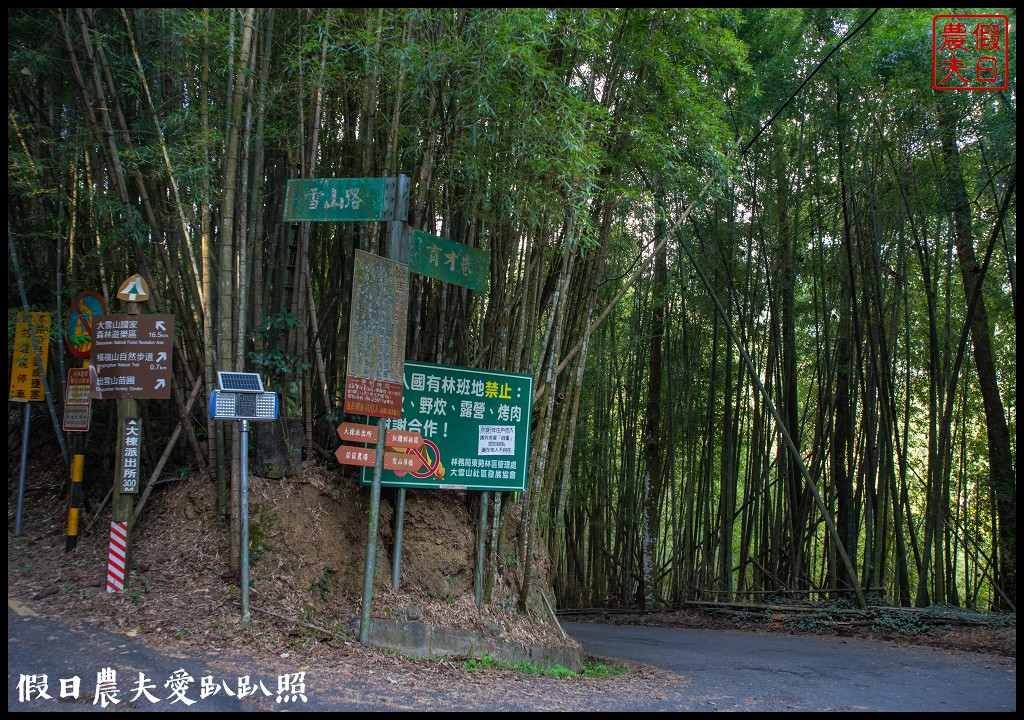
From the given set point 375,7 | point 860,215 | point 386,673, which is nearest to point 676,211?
point 860,215

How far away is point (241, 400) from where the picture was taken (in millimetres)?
4555

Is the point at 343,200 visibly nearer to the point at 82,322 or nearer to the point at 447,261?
the point at 447,261

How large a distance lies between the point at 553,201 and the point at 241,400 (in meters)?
2.55

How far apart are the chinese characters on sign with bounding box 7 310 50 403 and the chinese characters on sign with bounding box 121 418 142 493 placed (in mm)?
1758

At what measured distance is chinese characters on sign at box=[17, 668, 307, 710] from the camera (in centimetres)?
342

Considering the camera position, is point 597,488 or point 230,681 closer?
point 230,681

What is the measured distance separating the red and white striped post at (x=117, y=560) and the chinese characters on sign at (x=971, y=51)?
7.63 meters

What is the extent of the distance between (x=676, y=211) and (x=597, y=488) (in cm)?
589

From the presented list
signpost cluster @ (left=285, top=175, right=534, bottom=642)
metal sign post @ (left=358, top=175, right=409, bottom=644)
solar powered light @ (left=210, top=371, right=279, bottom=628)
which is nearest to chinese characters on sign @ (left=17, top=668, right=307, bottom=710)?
solar powered light @ (left=210, top=371, right=279, bottom=628)

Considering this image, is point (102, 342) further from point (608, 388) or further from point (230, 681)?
point (608, 388)

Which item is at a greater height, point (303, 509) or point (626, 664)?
point (303, 509)

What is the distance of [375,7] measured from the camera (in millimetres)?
4961

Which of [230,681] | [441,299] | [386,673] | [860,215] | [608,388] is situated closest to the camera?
[230,681]

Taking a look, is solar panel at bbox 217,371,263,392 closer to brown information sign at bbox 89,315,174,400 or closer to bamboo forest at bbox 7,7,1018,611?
bamboo forest at bbox 7,7,1018,611
